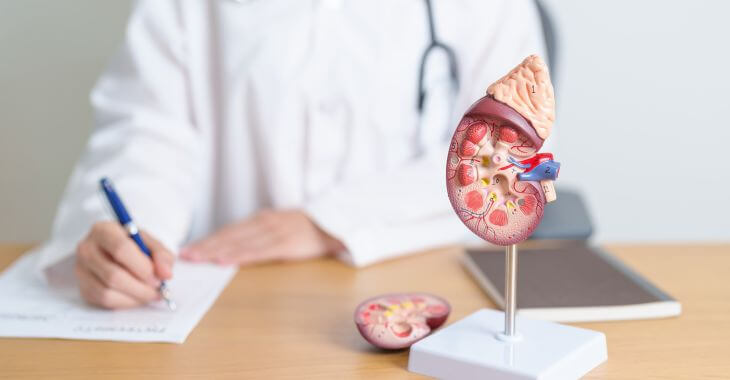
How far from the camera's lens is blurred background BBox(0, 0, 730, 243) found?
163cm

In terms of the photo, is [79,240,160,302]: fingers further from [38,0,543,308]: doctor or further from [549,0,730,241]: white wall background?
[549,0,730,241]: white wall background

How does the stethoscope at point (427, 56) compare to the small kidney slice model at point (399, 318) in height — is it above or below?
above

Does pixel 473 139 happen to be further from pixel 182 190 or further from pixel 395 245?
pixel 182 190

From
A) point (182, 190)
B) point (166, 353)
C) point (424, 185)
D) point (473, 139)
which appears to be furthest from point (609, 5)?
point (166, 353)

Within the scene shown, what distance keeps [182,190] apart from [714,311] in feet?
2.33

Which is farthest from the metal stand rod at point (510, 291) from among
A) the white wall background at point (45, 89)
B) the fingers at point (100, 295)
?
the white wall background at point (45, 89)

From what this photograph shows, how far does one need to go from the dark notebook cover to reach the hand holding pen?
0.36m

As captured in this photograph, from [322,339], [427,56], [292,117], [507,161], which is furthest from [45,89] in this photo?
[507,161]

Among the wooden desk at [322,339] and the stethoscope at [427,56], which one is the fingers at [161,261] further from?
the stethoscope at [427,56]

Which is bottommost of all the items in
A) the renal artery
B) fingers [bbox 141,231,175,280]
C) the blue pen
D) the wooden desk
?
the wooden desk

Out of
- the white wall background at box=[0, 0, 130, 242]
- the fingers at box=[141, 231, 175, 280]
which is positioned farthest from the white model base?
the white wall background at box=[0, 0, 130, 242]

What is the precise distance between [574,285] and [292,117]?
54 centimetres

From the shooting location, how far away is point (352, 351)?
2.32 feet

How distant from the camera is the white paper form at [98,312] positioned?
2.51ft
